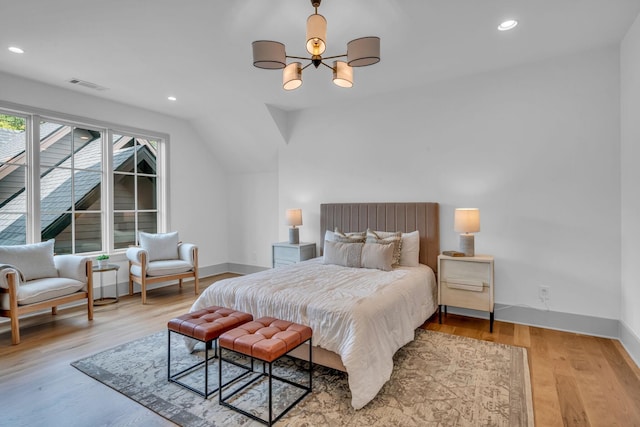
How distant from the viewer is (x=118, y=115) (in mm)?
4898

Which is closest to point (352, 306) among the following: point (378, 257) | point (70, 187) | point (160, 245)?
point (378, 257)

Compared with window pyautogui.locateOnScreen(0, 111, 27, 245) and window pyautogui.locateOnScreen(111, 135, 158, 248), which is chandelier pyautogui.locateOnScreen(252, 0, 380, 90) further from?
window pyautogui.locateOnScreen(111, 135, 158, 248)

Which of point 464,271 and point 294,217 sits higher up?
point 294,217

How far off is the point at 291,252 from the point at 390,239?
154cm

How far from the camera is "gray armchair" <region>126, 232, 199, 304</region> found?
454cm

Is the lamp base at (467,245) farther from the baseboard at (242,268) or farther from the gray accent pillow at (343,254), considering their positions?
the baseboard at (242,268)

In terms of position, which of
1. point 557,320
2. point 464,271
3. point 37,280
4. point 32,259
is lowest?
point 557,320

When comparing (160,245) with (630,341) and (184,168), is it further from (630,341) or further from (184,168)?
(630,341)

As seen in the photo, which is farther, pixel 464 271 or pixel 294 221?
pixel 294 221

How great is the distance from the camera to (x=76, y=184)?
461 cm

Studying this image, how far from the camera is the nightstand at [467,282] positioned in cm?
343

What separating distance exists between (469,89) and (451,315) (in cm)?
265

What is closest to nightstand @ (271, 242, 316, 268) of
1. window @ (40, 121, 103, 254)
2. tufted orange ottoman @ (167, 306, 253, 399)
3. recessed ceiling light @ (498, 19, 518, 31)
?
tufted orange ottoman @ (167, 306, 253, 399)

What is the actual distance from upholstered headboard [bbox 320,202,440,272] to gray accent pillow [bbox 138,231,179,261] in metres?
2.27
